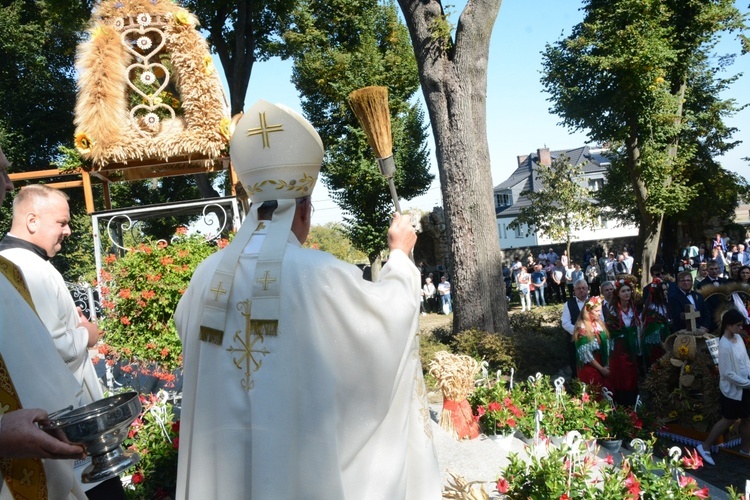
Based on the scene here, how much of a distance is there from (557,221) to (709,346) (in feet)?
69.0

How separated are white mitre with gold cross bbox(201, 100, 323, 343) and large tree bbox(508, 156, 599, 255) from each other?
25661mm

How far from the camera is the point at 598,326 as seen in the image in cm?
766

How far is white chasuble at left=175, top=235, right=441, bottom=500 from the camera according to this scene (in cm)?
232

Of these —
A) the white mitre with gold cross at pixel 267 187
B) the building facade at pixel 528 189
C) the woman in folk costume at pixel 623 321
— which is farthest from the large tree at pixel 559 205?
the building facade at pixel 528 189

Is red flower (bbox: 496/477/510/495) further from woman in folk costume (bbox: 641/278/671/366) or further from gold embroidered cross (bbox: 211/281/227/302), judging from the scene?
woman in folk costume (bbox: 641/278/671/366)

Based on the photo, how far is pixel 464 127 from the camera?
9.73 m

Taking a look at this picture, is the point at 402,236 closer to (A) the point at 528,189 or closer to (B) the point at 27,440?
(B) the point at 27,440

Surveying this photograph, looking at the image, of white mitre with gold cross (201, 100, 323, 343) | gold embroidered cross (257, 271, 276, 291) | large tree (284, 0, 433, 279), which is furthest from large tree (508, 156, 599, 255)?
gold embroidered cross (257, 271, 276, 291)

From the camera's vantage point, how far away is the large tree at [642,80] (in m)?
20.9

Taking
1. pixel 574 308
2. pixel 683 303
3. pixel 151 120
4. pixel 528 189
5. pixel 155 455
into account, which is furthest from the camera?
pixel 528 189

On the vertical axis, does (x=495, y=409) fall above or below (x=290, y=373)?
below

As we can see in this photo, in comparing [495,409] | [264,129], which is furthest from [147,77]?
[264,129]

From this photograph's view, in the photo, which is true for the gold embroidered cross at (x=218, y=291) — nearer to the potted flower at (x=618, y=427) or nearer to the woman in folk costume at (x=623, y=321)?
the potted flower at (x=618, y=427)

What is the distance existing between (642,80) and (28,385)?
22.1 metres
